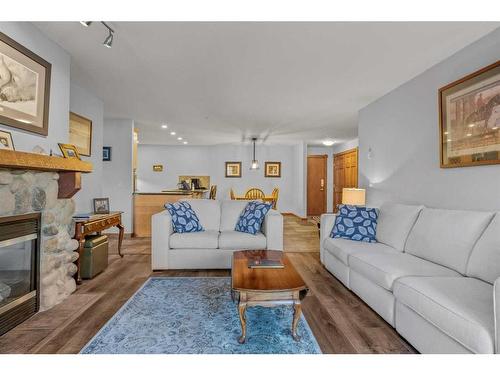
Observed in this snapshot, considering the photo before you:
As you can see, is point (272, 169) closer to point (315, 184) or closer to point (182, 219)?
Answer: point (315, 184)

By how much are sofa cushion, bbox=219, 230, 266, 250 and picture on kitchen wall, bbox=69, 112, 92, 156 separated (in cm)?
229

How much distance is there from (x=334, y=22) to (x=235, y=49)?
914 mm

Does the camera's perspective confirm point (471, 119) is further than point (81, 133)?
No

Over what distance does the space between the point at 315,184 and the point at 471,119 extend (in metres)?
6.63

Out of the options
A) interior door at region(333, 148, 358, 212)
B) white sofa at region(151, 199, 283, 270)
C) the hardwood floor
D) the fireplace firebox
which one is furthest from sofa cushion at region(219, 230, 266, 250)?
interior door at region(333, 148, 358, 212)

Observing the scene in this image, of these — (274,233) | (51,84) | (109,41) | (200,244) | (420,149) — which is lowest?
(200,244)

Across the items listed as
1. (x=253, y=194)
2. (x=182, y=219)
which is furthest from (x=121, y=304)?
(x=253, y=194)

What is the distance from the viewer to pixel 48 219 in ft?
7.70

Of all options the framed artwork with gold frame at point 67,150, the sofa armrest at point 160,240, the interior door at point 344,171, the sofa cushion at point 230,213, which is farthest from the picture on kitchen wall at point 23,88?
the interior door at point 344,171

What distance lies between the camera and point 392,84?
11.1 feet

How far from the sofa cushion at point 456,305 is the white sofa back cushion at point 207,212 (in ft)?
8.16

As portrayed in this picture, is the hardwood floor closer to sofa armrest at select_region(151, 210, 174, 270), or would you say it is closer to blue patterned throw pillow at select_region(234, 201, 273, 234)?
sofa armrest at select_region(151, 210, 174, 270)

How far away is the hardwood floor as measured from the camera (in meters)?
1.76
